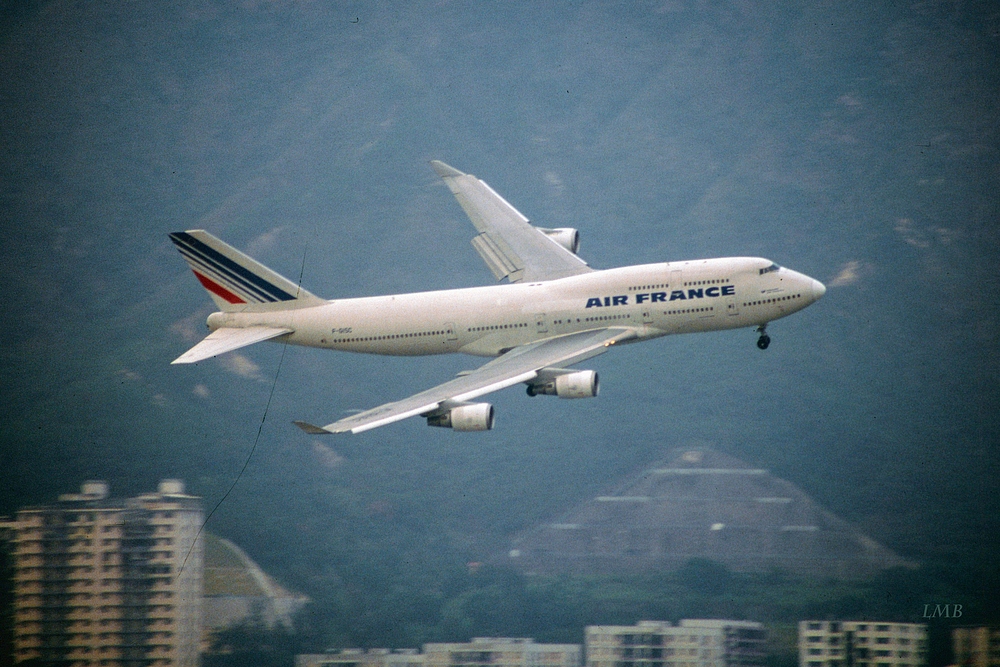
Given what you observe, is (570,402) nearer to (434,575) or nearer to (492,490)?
(492,490)

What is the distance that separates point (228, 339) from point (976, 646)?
89.5 meters

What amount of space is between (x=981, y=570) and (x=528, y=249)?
86.2 m

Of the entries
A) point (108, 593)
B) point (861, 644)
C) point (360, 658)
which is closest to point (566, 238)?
point (108, 593)

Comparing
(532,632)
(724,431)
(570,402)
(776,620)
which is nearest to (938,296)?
(724,431)

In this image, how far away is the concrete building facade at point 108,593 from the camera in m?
117

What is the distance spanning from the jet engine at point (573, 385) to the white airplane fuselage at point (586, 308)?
5.55 metres

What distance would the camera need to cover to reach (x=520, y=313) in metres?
79.9

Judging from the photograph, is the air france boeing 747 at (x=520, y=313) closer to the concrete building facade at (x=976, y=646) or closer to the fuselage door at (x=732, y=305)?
the fuselage door at (x=732, y=305)

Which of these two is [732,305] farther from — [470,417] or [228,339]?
[228,339]

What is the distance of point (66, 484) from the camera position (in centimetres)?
14850

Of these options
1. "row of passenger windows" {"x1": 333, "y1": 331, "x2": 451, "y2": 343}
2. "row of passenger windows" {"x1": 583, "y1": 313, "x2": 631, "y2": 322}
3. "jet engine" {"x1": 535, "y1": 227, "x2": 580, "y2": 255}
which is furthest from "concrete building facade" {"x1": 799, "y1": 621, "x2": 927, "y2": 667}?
"row of passenger windows" {"x1": 333, "y1": 331, "x2": 451, "y2": 343}

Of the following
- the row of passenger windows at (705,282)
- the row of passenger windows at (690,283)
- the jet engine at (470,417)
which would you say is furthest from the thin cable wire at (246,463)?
the row of passenger windows at (705,282)

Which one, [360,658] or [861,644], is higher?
[861,644]

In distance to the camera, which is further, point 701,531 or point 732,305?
point 701,531
